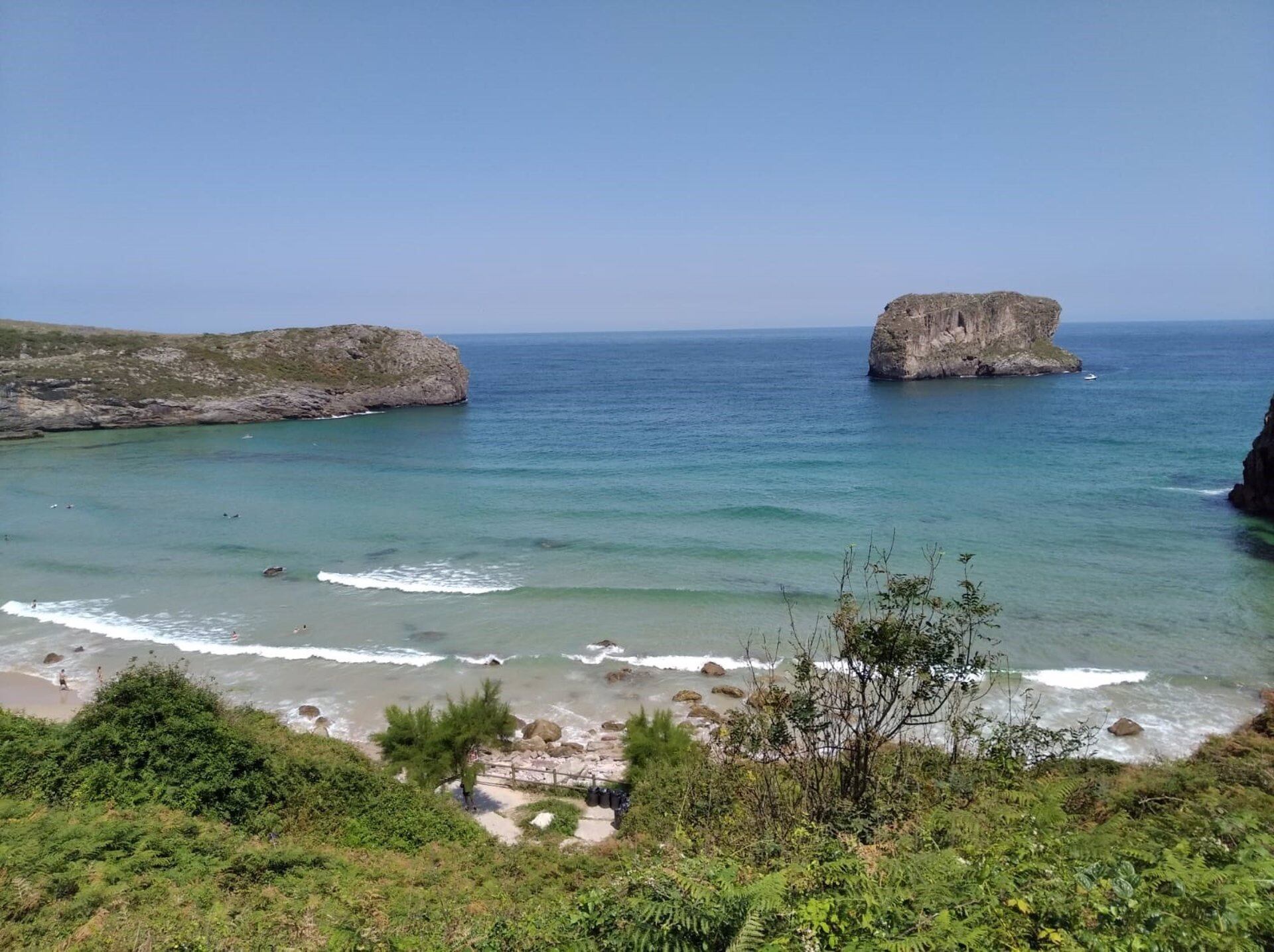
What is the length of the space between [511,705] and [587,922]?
55.4 feet

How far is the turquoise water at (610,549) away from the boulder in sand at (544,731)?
1.55 metres

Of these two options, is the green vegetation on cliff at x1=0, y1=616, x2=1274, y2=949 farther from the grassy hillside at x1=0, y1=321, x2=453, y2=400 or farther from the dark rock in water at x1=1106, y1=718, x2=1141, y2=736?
the grassy hillside at x1=0, y1=321, x2=453, y2=400

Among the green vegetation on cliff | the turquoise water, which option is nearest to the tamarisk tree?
the green vegetation on cliff

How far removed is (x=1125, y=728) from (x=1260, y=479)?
91.8ft

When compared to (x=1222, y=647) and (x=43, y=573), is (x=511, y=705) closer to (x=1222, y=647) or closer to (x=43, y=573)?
(x=1222, y=647)

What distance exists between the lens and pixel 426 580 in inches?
1332

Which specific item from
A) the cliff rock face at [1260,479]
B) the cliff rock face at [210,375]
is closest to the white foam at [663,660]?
the cliff rock face at [1260,479]

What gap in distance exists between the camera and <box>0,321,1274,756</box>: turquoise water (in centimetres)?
2559

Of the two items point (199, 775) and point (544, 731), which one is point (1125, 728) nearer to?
point (544, 731)

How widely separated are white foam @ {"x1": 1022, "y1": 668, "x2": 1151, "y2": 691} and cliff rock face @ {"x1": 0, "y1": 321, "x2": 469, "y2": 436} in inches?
3084

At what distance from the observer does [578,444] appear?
205 feet

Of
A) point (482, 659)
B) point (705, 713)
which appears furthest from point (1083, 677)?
point (482, 659)

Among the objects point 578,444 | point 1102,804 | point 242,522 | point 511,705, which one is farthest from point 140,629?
point 578,444

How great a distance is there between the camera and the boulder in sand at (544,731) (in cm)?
2197
